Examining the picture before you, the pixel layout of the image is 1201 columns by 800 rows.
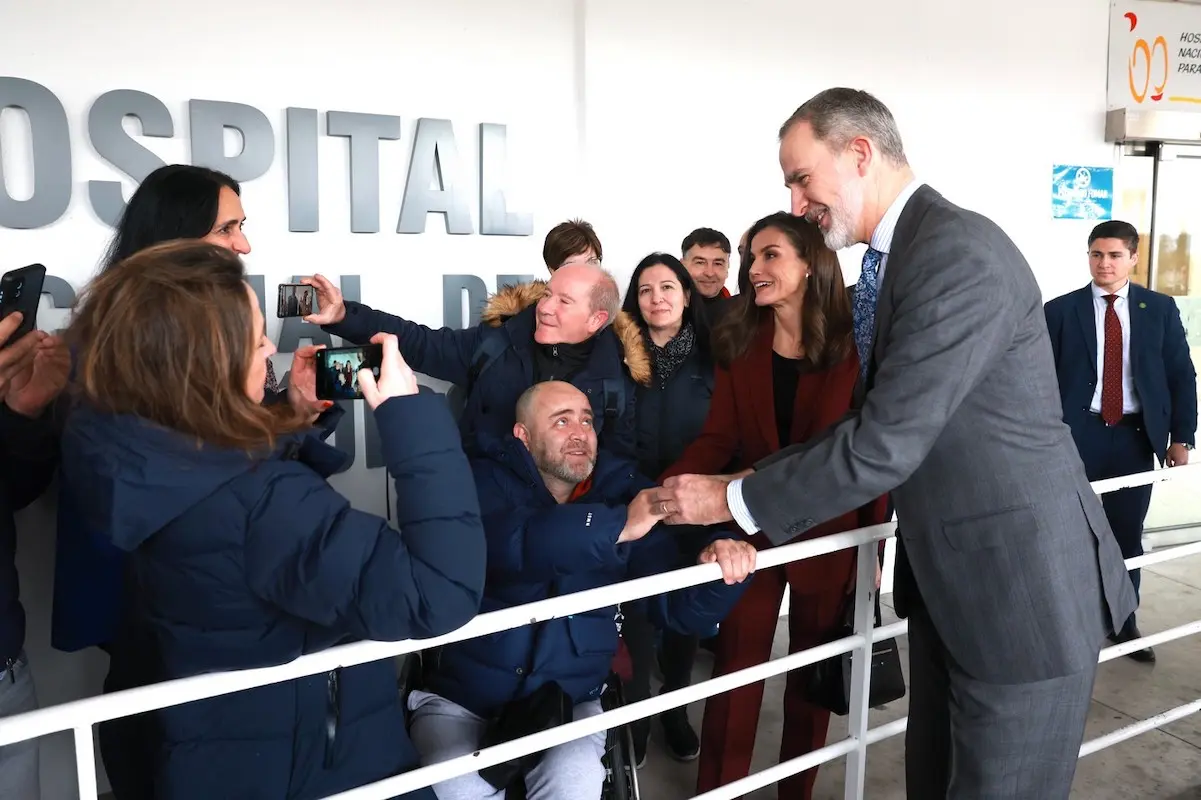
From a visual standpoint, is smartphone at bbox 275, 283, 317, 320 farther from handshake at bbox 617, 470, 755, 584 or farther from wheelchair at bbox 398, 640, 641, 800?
handshake at bbox 617, 470, 755, 584

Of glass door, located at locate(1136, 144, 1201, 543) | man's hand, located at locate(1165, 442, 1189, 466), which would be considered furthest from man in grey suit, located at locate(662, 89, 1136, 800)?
glass door, located at locate(1136, 144, 1201, 543)

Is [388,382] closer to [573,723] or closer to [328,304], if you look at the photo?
[573,723]

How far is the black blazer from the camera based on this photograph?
151 inches

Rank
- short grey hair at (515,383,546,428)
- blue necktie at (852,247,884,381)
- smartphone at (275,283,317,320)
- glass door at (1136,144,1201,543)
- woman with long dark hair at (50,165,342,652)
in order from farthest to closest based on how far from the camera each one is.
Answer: glass door at (1136,144,1201,543), smartphone at (275,283,317,320), short grey hair at (515,383,546,428), woman with long dark hair at (50,165,342,652), blue necktie at (852,247,884,381)

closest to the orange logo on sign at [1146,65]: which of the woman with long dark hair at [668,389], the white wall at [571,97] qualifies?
the white wall at [571,97]

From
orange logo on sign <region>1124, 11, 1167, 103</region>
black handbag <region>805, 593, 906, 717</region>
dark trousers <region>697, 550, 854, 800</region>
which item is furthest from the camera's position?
orange logo on sign <region>1124, 11, 1167, 103</region>

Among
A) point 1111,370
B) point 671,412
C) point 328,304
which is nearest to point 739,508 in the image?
point 671,412

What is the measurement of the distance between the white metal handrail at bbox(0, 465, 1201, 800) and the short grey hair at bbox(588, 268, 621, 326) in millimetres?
1244

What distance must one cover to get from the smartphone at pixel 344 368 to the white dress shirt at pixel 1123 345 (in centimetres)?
359

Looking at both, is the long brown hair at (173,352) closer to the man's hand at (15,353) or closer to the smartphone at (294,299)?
the man's hand at (15,353)

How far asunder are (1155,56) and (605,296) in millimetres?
4163

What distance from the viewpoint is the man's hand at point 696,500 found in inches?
70.1

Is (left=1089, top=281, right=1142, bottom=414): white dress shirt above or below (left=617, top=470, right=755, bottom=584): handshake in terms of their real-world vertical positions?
above

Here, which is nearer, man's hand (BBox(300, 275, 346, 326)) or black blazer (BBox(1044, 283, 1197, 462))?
man's hand (BBox(300, 275, 346, 326))
